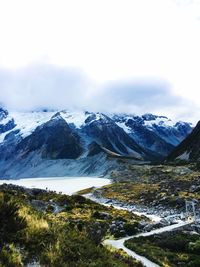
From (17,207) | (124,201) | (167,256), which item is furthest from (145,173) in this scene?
(17,207)

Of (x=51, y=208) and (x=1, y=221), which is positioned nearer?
(x=1, y=221)

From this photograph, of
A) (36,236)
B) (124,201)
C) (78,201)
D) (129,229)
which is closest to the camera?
(36,236)

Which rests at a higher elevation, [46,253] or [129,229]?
[46,253]

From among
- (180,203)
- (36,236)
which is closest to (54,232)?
(36,236)

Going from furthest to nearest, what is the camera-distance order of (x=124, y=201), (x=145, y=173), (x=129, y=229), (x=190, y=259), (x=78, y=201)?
1. (x=145, y=173)
2. (x=124, y=201)
3. (x=78, y=201)
4. (x=129, y=229)
5. (x=190, y=259)

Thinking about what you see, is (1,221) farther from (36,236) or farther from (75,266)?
(75,266)

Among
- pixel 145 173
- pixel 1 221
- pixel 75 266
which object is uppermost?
pixel 1 221

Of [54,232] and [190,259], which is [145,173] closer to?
[190,259]
